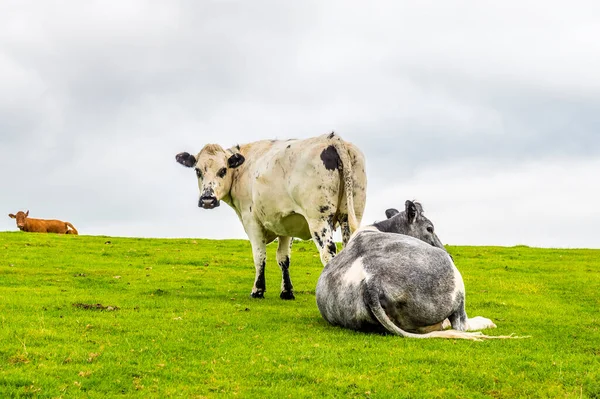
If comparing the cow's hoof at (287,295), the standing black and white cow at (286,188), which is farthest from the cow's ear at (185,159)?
the cow's hoof at (287,295)

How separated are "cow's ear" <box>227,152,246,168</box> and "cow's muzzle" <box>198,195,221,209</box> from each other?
40.4 inches

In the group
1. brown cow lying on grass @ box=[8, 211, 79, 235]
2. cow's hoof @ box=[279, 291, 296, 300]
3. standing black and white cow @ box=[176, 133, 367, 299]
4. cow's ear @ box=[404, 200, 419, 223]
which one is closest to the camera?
cow's ear @ box=[404, 200, 419, 223]

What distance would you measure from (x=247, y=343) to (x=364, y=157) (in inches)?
243

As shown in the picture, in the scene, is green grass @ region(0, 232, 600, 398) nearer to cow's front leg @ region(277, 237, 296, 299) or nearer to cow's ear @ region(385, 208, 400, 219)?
cow's front leg @ region(277, 237, 296, 299)

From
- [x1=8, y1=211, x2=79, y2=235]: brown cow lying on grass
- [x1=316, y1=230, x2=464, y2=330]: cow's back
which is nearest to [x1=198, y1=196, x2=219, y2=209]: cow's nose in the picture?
[x1=316, y1=230, x2=464, y2=330]: cow's back

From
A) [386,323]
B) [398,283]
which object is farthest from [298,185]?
[386,323]

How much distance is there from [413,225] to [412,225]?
2 centimetres

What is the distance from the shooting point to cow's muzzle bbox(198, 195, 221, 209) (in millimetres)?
16109

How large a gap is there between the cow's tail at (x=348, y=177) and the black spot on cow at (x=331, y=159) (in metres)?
0.07

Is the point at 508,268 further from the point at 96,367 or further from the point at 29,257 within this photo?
the point at 96,367

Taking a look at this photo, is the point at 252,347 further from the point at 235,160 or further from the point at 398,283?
the point at 235,160

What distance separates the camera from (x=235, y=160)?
16.6m

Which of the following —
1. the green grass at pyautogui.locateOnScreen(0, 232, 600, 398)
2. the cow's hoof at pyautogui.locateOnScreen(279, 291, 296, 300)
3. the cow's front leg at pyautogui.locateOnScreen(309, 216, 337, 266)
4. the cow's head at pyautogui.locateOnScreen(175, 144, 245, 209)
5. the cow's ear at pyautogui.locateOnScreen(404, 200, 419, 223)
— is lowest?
the green grass at pyautogui.locateOnScreen(0, 232, 600, 398)

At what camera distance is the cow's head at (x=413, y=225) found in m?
12.0
